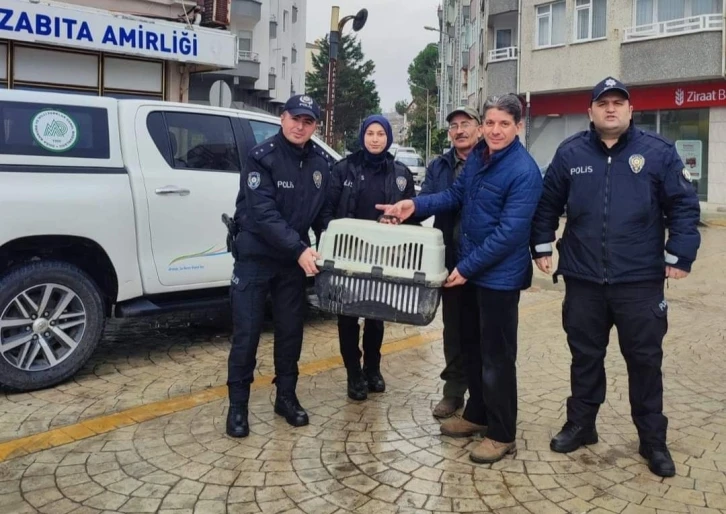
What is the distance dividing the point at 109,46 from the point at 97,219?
29.9 ft

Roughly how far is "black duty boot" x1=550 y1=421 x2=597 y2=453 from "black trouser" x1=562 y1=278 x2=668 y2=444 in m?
0.04

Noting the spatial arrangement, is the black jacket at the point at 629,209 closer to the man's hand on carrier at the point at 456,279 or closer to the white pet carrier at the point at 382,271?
the man's hand on carrier at the point at 456,279

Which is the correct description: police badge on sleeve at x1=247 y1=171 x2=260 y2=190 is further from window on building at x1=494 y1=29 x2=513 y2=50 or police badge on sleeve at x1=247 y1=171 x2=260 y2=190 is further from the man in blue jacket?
window on building at x1=494 y1=29 x2=513 y2=50

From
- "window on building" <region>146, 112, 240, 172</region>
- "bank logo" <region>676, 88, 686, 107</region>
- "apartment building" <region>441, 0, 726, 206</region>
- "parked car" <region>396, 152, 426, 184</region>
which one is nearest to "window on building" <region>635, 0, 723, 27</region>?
"apartment building" <region>441, 0, 726, 206</region>

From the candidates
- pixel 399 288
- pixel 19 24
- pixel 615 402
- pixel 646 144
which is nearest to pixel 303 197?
pixel 399 288

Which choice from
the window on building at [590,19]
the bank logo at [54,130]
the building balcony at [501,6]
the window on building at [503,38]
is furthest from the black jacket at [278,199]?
the window on building at [503,38]

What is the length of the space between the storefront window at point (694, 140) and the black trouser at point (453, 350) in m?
19.0

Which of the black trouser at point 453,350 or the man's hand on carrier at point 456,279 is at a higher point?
the man's hand on carrier at point 456,279

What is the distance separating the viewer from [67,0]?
12.5 m

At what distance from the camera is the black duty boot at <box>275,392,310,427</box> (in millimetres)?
4125

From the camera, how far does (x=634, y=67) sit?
21453 mm

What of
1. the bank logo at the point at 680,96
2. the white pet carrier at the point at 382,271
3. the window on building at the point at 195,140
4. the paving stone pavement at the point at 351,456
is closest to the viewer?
the paving stone pavement at the point at 351,456

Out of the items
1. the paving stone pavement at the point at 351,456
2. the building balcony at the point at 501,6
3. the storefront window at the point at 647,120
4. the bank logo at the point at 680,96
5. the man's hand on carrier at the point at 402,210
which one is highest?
the building balcony at the point at 501,6

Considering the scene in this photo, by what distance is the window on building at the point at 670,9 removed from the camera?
2020cm
